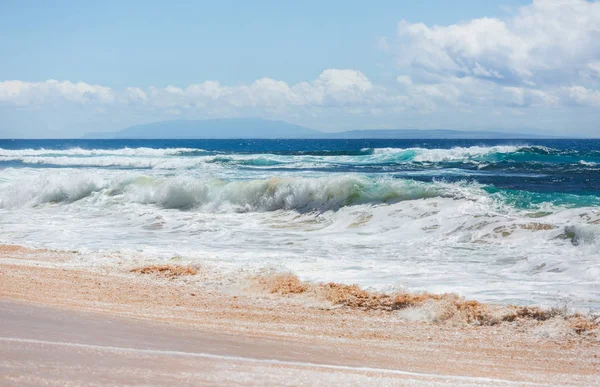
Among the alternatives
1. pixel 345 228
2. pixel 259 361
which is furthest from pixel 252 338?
pixel 345 228

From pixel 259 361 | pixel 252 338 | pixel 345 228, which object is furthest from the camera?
pixel 345 228

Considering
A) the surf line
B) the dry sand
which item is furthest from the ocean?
the surf line

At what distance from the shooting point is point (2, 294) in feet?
25.0

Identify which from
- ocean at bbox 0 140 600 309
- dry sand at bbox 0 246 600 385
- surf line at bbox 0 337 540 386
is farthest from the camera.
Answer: ocean at bbox 0 140 600 309

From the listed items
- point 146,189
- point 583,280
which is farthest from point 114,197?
point 583,280

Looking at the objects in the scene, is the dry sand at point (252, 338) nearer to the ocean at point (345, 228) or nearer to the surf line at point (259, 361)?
the surf line at point (259, 361)

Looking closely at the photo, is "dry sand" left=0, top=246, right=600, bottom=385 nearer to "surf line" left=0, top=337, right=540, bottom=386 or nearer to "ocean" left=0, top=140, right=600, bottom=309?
"surf line" left=0, top=337, right=540, bottom=386

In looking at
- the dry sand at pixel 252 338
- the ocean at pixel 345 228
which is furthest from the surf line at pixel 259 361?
the ocean at pixel 345 228

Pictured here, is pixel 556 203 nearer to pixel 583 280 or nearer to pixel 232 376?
pixel 583 280

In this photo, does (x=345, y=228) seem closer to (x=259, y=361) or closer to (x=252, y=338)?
(x=252, y=338)

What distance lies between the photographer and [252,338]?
19.6 feet

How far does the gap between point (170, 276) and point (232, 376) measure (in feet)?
18.0

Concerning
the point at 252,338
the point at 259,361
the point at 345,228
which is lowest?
the point at 345,228

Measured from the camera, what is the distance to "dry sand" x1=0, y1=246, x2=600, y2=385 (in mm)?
4523
